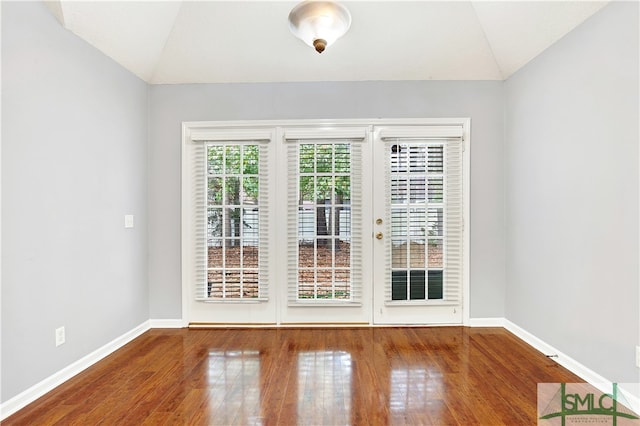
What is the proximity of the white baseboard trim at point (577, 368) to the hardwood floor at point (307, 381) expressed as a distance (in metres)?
0.07

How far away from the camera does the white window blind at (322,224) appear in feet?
11.4

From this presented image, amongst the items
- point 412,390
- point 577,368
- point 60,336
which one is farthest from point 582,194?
point 60,336

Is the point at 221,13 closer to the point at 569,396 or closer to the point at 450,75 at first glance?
the point at 450,75

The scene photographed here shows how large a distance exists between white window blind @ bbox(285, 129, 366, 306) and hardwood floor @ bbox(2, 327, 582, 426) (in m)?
0.45

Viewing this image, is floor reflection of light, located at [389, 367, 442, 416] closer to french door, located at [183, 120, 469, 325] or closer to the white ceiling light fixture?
french door, located at [183, 120, 469, 325]

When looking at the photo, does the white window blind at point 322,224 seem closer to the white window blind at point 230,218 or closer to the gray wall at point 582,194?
the white window blind at point 230,218

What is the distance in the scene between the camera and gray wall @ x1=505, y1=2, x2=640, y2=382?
2.05 metres

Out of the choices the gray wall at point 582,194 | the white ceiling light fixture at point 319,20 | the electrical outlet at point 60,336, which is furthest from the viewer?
the white ceiling light fixture at point 319,20

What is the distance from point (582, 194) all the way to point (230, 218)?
288 centimetres

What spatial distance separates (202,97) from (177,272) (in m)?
1.74

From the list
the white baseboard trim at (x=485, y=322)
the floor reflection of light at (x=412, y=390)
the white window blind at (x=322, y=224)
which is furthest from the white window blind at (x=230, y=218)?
the white baseboard trim at (x=485, y=322)

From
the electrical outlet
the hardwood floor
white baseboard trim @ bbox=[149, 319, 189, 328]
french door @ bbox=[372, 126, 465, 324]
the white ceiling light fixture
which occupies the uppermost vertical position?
the white ceiling light fixture

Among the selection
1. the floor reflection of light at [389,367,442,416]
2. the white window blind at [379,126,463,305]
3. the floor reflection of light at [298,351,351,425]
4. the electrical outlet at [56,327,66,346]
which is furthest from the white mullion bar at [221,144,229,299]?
the floor reflection of light at [389,367,442,416]

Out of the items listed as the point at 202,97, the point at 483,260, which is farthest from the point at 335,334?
the point at 202,97
